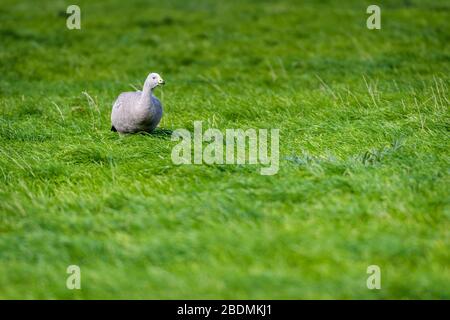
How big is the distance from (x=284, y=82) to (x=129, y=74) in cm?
382

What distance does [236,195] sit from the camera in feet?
18.6

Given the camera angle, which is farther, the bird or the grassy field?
the bird

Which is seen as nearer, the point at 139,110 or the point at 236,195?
the point at 236,195

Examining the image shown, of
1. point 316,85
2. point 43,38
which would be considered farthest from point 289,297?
point 43,38

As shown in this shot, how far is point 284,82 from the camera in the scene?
40.3ft

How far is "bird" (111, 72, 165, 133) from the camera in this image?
7.51 metres

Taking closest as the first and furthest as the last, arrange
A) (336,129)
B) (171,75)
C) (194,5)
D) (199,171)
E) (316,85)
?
(199,171)
(336,129)
(316,85)
(171,75)
(194,5)

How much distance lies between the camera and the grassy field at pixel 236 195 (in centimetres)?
451

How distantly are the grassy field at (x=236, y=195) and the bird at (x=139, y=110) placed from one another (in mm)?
192

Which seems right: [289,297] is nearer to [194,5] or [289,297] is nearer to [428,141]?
[428,141]

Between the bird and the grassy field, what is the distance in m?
0.19

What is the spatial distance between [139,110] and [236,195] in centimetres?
240

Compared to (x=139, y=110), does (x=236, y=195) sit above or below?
below
